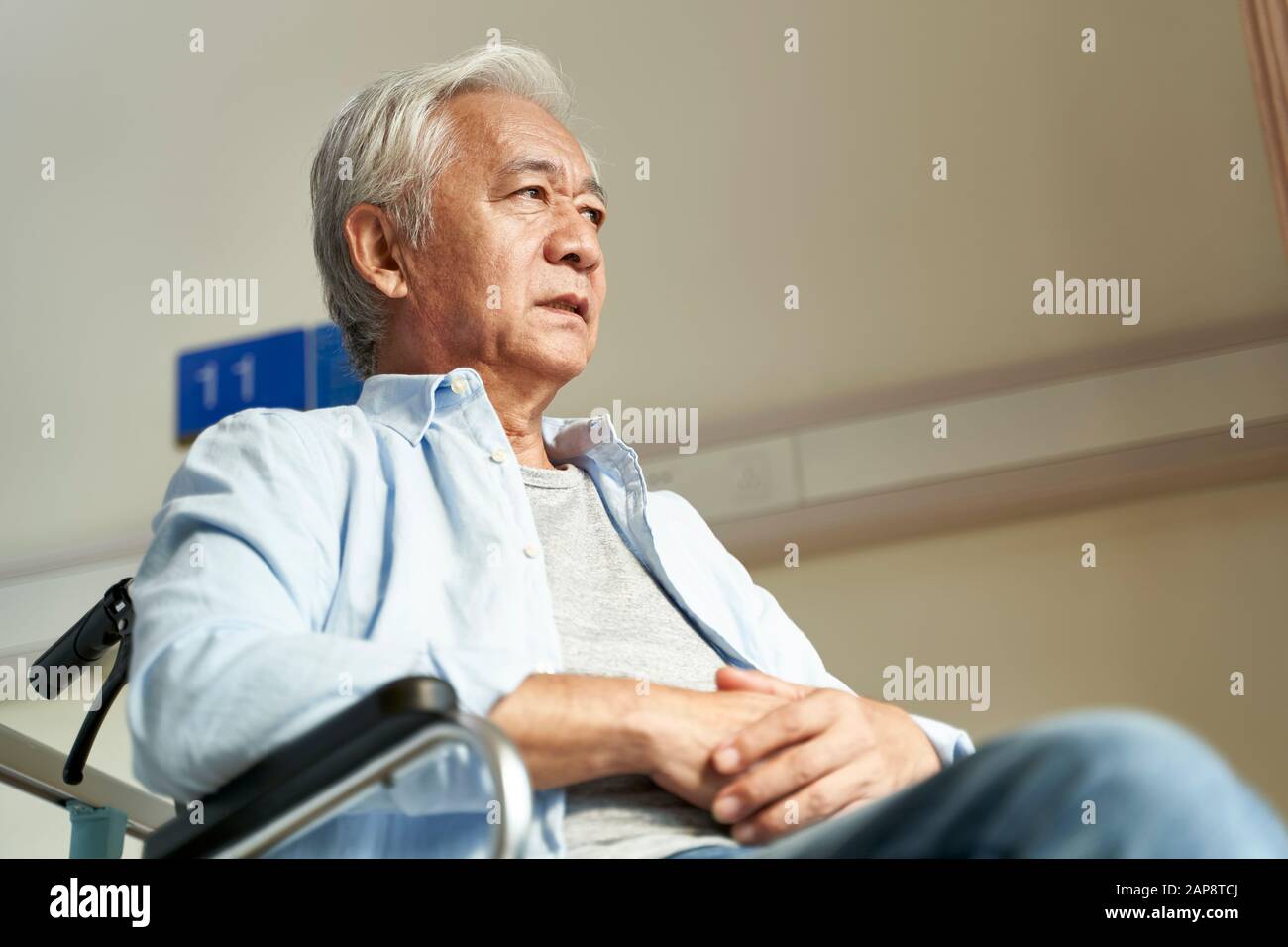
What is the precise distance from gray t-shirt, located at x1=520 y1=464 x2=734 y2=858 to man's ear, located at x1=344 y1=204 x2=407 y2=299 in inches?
12.5

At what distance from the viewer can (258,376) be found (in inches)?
130

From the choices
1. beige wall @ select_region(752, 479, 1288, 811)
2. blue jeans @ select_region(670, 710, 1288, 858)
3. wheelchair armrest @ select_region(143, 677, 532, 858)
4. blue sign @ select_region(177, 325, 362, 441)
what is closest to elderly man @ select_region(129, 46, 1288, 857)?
blue jeans @ select_region(670, 710, 1288, 858)

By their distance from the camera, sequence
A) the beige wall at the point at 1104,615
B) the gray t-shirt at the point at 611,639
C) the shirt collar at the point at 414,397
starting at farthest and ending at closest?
the beige wall at the point at 1104,615 < the shirt collar at the point at 414,397 < the gray t-shirt at the point at 611,639

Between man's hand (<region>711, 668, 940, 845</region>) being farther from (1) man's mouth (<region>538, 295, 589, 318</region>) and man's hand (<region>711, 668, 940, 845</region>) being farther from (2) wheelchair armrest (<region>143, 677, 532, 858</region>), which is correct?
(1) man's mouth (<region>538, 295, 589, 318</region>)

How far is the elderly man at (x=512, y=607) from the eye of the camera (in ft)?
2.52

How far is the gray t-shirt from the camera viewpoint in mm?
1025

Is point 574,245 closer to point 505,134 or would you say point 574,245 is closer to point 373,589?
point 505,134

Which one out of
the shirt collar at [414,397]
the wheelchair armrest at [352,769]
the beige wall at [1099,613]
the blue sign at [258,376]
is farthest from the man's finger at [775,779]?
the blue sign at [258,376]

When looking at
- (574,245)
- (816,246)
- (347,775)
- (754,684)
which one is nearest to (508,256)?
(574,245)

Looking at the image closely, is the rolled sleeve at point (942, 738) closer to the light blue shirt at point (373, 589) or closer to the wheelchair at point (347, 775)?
the light blue shirt at point (373, 589)

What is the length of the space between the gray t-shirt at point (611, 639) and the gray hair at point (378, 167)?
344 millimetres

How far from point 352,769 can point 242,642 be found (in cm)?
24
